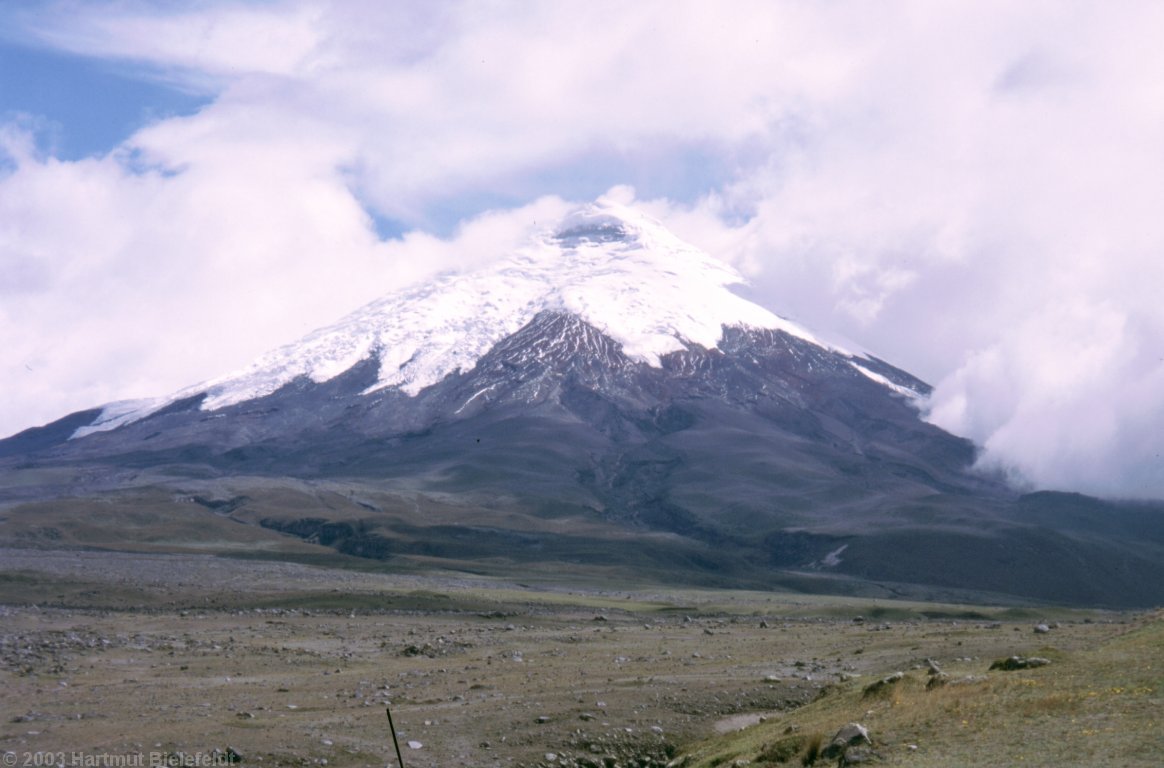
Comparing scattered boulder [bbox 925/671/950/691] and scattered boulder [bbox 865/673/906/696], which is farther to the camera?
scattered boulder [bbox 865/673/906/696]

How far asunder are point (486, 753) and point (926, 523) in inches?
5921

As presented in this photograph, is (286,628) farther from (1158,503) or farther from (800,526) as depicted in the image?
(1158,503)

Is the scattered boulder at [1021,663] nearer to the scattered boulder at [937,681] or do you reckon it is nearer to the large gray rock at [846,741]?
the scattered boulder at [937,681]

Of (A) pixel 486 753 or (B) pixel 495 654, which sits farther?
(B) pixel 495 654

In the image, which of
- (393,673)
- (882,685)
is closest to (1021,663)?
(882,685)

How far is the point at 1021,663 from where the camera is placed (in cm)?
2445

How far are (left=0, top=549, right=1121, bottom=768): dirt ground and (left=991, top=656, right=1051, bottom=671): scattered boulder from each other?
5.82m

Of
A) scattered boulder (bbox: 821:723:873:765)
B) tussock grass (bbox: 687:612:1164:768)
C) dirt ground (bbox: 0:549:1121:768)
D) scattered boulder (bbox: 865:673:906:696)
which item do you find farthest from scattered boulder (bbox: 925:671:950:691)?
dirt ground (bbox: 0:549:1121:768)

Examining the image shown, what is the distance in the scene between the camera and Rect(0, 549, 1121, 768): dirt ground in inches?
935

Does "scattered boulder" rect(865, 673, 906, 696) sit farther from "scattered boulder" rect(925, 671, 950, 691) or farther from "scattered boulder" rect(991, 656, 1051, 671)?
"scattered boulder" rect(991, 656, 1051, 671)

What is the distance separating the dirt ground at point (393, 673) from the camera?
23.7 m

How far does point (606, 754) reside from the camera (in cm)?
2509

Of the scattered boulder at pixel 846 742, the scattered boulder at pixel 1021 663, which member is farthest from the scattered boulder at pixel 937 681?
the scattered boulder at pixel 846 742

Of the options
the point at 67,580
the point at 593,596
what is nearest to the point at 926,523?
the point at 593,596
